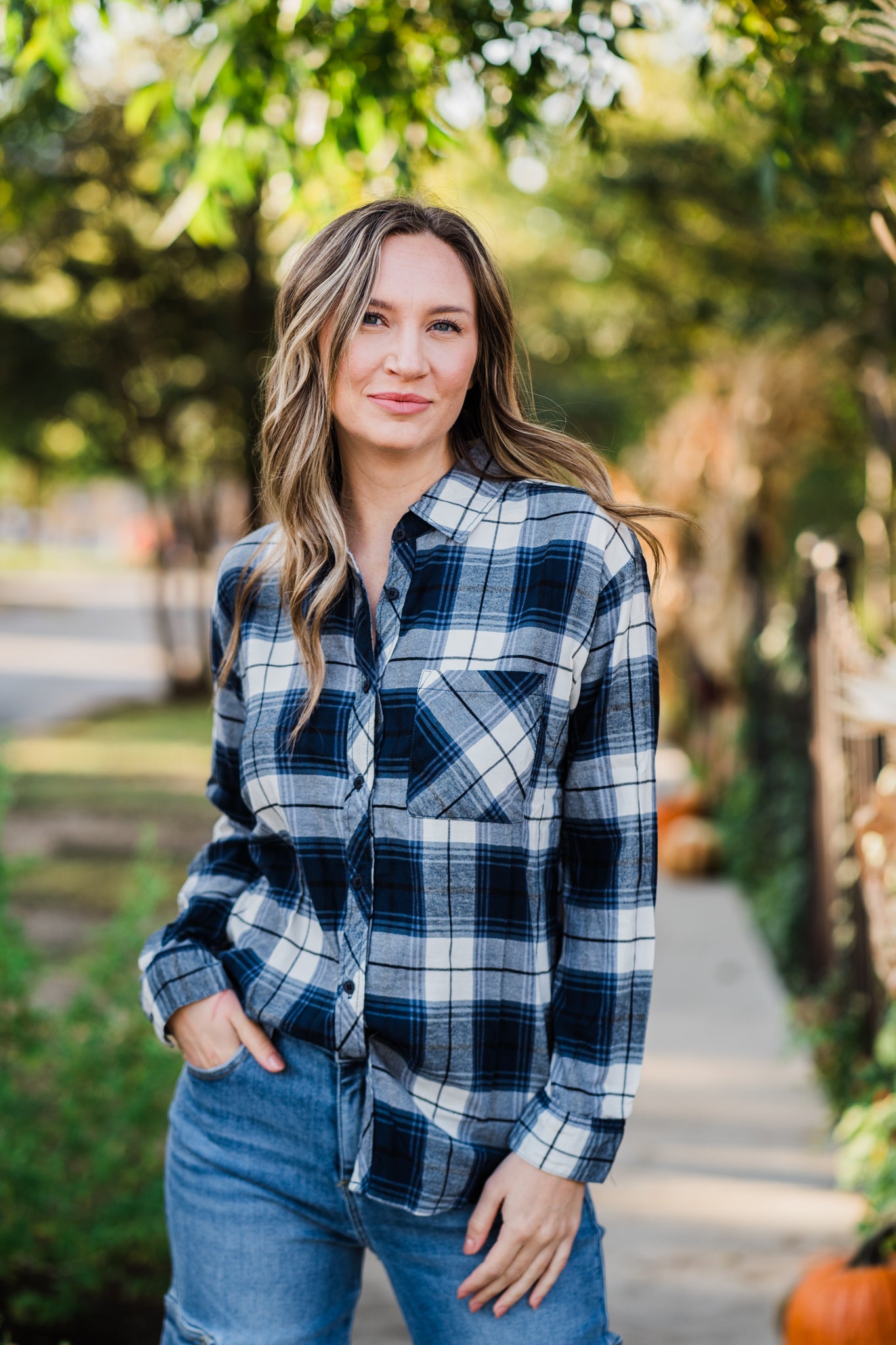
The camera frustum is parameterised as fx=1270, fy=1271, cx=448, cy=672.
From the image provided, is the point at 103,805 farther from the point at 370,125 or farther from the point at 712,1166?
the point at 370,125

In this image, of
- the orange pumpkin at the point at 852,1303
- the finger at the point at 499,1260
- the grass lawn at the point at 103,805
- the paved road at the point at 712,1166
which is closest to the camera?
the finger at the point at 499,1260

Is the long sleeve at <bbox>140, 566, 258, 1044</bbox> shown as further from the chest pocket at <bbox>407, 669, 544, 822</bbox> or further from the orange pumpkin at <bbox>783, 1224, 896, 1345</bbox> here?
the orange pumpkin at <bbox>783, 1224, 896, 1345</bbox>

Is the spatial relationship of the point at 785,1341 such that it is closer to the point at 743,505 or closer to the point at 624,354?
the point at 743,505

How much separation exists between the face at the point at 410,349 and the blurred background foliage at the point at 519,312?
32cm

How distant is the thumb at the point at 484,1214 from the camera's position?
1478mm

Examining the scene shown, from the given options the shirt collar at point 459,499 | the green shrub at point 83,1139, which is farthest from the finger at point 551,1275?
the green shrub at point 83,1139

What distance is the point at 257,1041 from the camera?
1616mm

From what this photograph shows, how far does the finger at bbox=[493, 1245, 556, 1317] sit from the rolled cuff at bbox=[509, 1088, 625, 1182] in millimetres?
101

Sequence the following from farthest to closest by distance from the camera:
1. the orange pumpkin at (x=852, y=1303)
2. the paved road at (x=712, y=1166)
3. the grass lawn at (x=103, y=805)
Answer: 1. the grass lawn at (x=103, y=805)
2. the paved road at (x=712, y=1166)
3. the orange pumpkin at (x=852, y=1303)

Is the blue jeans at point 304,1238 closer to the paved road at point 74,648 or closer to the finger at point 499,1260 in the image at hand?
the finger at point 499,1260

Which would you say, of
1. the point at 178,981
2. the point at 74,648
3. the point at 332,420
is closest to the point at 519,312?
the point at 332,420

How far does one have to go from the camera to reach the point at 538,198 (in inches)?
434

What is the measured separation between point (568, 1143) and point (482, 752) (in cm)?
46

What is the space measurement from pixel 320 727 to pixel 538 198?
10365 mm
